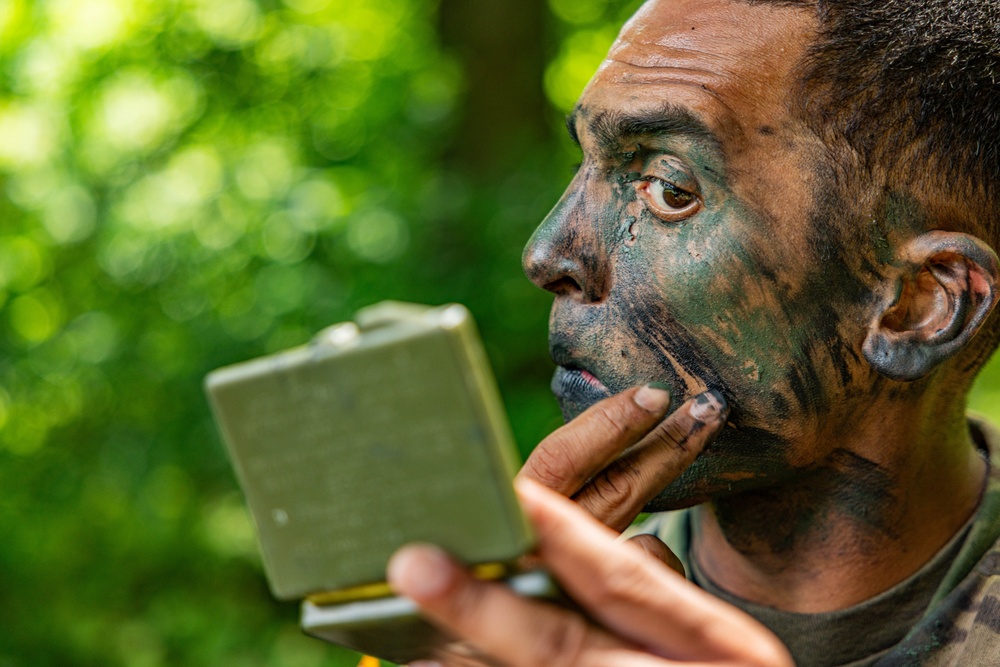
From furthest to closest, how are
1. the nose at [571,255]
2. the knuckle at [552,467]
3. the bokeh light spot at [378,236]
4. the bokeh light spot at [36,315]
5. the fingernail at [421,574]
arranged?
1. the bokeh light spot at [36,315]
2. the bokeh light spot at [378,236]
3. the nose at [571,255]
4. the knuckle at [552,467]
5. the fingernail at [421,574]

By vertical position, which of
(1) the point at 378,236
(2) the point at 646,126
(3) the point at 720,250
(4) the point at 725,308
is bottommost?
(1) the point at 378,236

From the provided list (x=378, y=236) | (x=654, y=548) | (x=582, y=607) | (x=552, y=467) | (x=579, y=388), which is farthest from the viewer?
(x=378, y=236)

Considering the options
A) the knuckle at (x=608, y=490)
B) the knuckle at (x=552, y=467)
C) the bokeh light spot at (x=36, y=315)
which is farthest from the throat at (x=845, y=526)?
the bokeh light spot at (x=36, y=315)

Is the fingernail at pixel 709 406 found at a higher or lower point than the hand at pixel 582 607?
lower

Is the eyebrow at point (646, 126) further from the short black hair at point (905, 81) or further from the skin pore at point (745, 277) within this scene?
the short black hair at point (905, 81)

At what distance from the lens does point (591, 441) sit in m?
1.74

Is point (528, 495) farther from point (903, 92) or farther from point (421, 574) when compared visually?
point (903, 92)

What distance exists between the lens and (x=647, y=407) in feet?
5.77

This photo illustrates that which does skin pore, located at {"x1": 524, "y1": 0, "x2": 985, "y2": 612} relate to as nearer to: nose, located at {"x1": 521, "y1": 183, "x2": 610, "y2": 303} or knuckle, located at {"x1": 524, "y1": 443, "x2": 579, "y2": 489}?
nose, located at {"x1": 521, "y1": 183, "x2": 610, "y2": 303}

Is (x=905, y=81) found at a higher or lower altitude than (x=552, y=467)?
higher

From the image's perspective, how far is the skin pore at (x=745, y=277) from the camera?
1989 millimetres

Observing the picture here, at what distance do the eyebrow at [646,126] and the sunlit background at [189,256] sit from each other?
3055 mm

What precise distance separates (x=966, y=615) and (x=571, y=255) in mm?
1058

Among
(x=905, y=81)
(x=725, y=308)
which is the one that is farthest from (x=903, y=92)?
(x=725, y=308)
